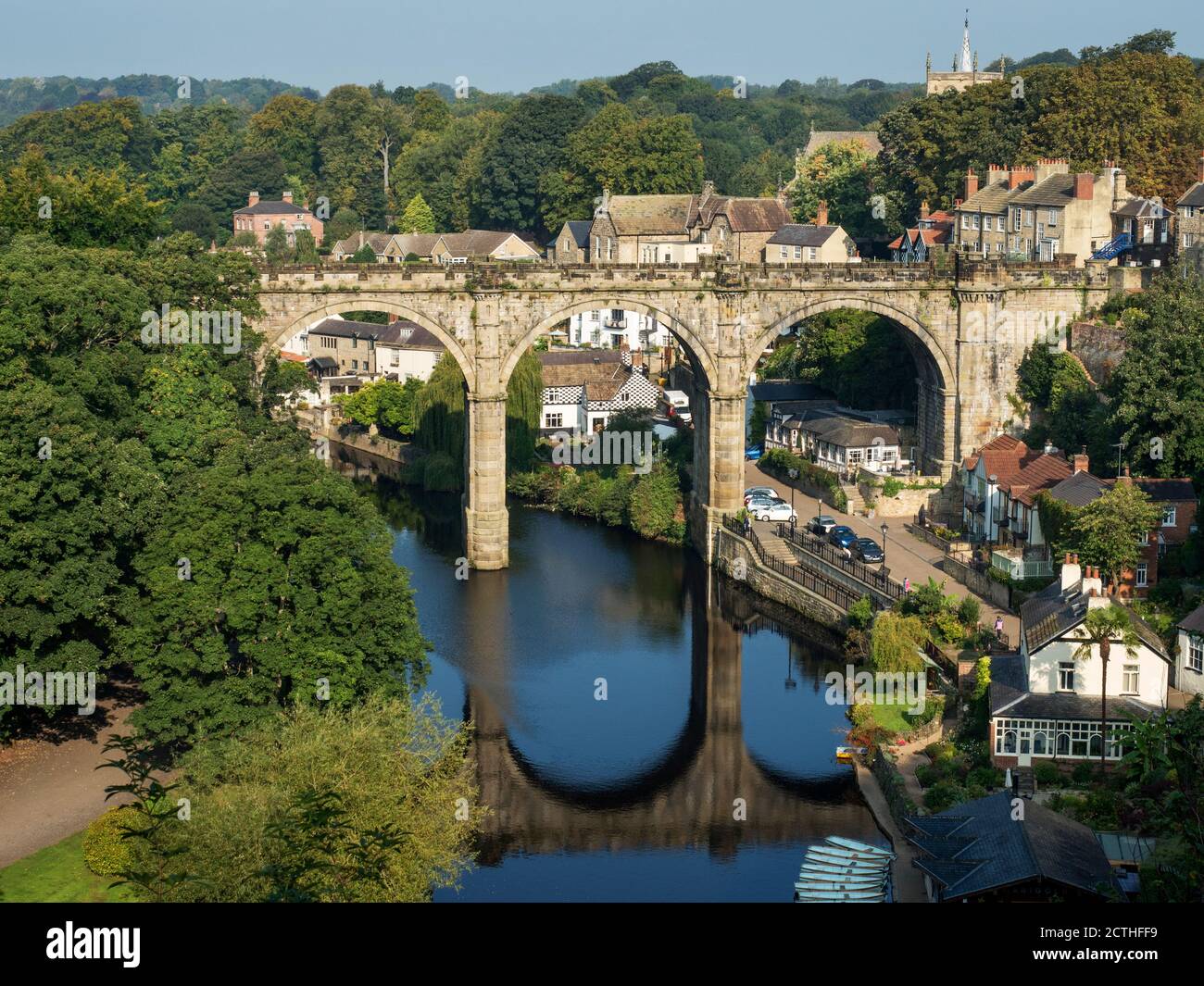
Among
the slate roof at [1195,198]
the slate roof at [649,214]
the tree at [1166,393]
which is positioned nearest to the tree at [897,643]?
the tree at [1166,393]

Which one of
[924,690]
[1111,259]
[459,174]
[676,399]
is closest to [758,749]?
[924,690]

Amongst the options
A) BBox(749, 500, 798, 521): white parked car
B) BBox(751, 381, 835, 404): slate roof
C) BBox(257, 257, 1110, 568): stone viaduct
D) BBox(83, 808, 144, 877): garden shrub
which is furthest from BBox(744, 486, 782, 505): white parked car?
BBox(83, 808, 144, 877): garden shrub

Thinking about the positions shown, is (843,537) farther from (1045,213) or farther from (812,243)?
(812,243)

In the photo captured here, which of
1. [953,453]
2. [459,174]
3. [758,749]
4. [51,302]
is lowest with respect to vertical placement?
[758,749]

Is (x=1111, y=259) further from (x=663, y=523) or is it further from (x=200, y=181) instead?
(x=200, y=181)

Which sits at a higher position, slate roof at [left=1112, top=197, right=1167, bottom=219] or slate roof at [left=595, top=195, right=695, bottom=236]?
slate roof at [left=595, top=195, right=695, bottom=236]

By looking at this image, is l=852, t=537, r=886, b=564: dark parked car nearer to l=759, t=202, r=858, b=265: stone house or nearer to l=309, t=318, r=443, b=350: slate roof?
l=309, t=318, r=443, b=350: slate roof
